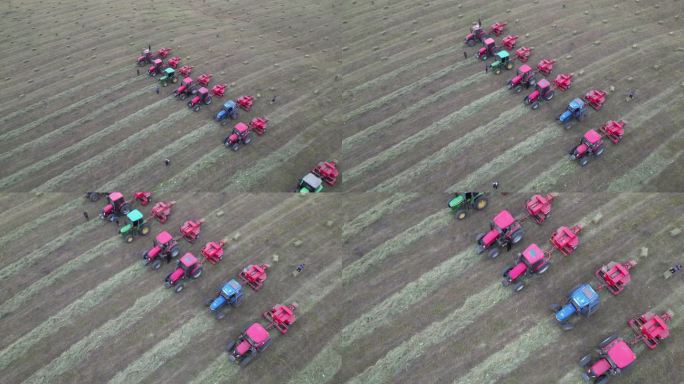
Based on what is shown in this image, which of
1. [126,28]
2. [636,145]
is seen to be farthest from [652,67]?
[126,28]

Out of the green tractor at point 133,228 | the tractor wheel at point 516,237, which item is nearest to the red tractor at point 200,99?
the green tractor at point 133,228

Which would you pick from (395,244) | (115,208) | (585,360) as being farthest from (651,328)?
(115,208)

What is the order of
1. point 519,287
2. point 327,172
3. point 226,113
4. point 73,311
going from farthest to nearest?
point 226,113
point 327,172
point 73,311
point 519,287

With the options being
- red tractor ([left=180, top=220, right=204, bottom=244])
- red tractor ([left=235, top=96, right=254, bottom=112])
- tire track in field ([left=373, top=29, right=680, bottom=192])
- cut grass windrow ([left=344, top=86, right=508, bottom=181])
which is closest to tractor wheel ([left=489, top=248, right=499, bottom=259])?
tire track in field ([left=373, top=29, right=680, bottom=192])

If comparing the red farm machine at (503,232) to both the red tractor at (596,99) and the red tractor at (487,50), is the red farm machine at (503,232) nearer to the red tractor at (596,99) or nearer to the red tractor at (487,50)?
the red tractor at (596,99)

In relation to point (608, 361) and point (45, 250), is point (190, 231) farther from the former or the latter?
point (608, 361)

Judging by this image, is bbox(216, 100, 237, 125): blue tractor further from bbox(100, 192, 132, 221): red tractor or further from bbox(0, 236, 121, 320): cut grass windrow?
bbox(0, 236, 121, 320): cut grass windrow

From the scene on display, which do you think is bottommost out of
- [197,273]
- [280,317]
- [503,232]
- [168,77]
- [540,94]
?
[197,273]

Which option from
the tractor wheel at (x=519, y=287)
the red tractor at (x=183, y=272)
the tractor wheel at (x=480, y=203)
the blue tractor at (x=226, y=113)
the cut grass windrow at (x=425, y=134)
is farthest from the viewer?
the blue tractor at (x=226, y=113)
